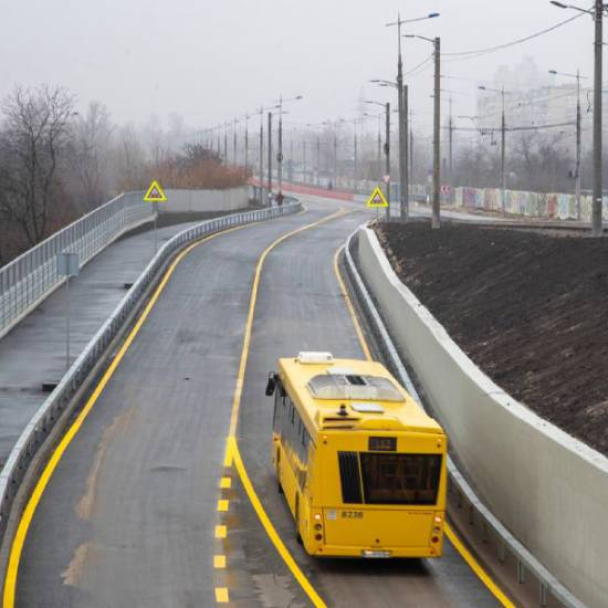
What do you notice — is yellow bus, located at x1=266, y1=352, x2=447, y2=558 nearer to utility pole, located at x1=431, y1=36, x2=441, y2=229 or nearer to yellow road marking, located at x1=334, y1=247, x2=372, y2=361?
yellow road marking, located at x1=334, y1=247, x2=372, y2=361

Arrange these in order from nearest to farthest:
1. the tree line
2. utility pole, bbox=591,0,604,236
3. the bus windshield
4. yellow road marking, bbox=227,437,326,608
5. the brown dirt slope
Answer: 1. yellow road marking, bbox=227,437,326,608
2. the bus windshield
3. the brown dirt slope
4. utility pole, bbox=591,0,604,236
5. the tree line

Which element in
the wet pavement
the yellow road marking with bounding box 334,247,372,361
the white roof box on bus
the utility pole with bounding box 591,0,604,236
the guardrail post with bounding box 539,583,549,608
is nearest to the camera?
the guardrail post with bounding box 539,583,549,608

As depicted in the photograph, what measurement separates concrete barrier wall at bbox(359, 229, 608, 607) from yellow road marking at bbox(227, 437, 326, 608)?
3.55 metres

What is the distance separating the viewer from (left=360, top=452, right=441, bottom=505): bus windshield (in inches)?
756

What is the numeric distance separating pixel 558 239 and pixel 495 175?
13651cm

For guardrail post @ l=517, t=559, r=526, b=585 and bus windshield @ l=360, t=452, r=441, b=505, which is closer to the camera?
bus windshield @ l=360, t=452, r=441, b=505

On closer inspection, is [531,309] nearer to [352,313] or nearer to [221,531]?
[221,531]

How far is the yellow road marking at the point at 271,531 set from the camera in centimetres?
1867

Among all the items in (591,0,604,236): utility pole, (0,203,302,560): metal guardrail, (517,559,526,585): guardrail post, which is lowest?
(517,559,526,585): guardrail post

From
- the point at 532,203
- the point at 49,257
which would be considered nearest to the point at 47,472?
the point at 49,257

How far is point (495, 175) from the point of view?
173m

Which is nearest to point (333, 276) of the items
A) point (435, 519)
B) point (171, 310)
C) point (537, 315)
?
point (171, 310)

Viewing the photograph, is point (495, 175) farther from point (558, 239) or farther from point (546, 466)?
point (546, 466)

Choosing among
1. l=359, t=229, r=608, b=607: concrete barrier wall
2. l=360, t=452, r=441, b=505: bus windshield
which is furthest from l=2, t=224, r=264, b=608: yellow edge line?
l=359, t=229, r=608, b=607: concrete barrier wall
